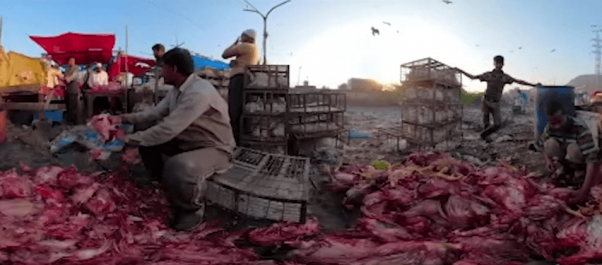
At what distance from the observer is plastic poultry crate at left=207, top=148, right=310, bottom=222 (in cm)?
378

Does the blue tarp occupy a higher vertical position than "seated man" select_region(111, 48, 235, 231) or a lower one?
higher

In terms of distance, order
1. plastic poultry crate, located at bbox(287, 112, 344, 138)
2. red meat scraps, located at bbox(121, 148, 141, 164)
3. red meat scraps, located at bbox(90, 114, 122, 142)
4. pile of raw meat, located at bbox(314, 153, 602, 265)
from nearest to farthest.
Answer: pile of raw meat, located at bbox(314, 153, 602, 265) < red meat scraps, located at bbox(90, 114, 122, 142) < red meat scraps, located at bbox(121, 148, 141, 164) < plastic poultry crate, located at bbox(287, 112, 344, 138)

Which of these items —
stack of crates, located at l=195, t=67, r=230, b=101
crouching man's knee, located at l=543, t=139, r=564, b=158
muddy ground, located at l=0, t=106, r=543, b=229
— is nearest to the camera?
muddy ground, located at l=0, t=106, r=543, b=229

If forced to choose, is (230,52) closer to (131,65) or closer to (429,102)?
(429,102)

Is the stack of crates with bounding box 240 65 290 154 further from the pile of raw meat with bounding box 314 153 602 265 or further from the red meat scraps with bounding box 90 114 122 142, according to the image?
the red meat scraps with bounding box 90 114 122 142

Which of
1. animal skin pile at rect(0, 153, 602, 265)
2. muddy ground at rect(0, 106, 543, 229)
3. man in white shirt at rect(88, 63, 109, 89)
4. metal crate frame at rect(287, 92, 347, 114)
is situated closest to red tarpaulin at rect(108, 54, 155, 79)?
man in white shirt at rect(88, 63, 109, 89)

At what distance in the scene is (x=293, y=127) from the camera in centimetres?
840

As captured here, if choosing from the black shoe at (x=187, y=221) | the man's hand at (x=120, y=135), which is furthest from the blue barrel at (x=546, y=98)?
the man's hand at (x=120, y=135)

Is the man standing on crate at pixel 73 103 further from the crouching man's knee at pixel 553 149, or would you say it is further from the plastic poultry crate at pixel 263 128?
the crouching man's knee at pixel 553 149

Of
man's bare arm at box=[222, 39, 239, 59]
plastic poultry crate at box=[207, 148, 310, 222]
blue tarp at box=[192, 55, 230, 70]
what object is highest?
blue tarp at box=[192, 55, 230, 70]

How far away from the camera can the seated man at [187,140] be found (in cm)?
366

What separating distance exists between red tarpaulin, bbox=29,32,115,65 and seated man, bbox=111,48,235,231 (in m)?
10.0

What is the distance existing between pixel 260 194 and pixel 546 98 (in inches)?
249

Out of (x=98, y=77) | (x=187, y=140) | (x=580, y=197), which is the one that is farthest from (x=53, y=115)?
(x=580, y=197)
